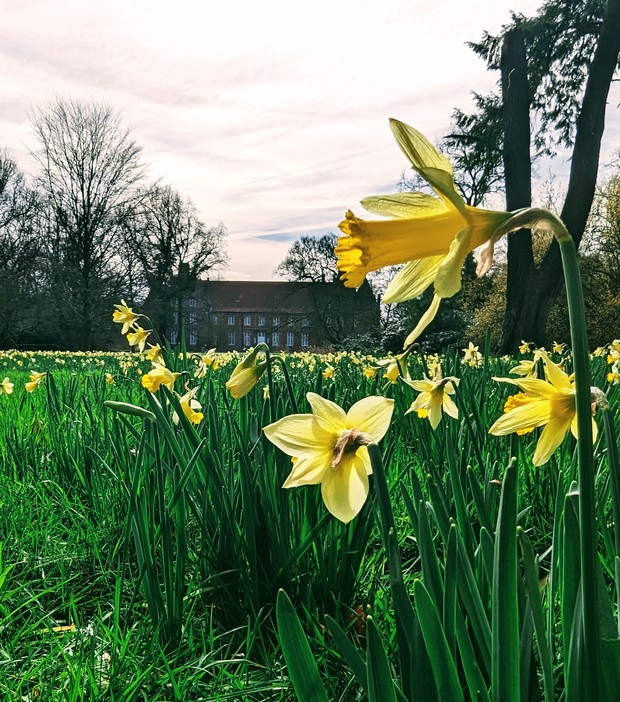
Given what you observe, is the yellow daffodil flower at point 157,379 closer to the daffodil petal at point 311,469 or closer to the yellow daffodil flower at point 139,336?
the daffodil petal at point 311,469

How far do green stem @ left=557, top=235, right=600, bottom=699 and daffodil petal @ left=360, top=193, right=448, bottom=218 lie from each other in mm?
141

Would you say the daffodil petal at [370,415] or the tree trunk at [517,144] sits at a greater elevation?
the tree trunk at [517,144]

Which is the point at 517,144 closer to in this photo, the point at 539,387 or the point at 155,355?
the point at 155,355

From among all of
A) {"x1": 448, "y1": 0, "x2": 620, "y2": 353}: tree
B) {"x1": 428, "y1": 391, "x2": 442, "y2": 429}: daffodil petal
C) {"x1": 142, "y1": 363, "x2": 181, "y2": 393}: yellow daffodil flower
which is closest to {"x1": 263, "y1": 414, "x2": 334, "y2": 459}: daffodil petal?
{"x1": 428, "y1": 391, "x2": 442, "y2": 429}: daffodil petal

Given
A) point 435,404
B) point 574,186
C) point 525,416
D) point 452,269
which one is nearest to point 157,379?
point 435,404

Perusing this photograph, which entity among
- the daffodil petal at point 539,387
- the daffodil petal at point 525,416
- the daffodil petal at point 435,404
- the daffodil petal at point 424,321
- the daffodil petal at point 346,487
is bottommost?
the daffodil petal at point 346,487

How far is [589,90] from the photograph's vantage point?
10.5m

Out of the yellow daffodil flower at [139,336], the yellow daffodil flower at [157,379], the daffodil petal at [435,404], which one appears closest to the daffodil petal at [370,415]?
the daffodil petal at [435,404]

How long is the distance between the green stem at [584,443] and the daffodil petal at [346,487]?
0.91 ft

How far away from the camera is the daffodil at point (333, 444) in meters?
0.77

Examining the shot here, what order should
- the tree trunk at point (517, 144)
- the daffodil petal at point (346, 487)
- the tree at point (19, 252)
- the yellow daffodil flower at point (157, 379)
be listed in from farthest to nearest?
the tree at point (19, 252), the tree trunk at point (517, 144), the yellow daffodil flower at point (157, 379), the daffodil petal at point (346, 487)

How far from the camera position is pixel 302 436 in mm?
800

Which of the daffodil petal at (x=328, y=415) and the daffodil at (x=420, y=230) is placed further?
the daffodil petal at (x=328, y=415)

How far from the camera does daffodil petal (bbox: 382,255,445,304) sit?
0.64m
